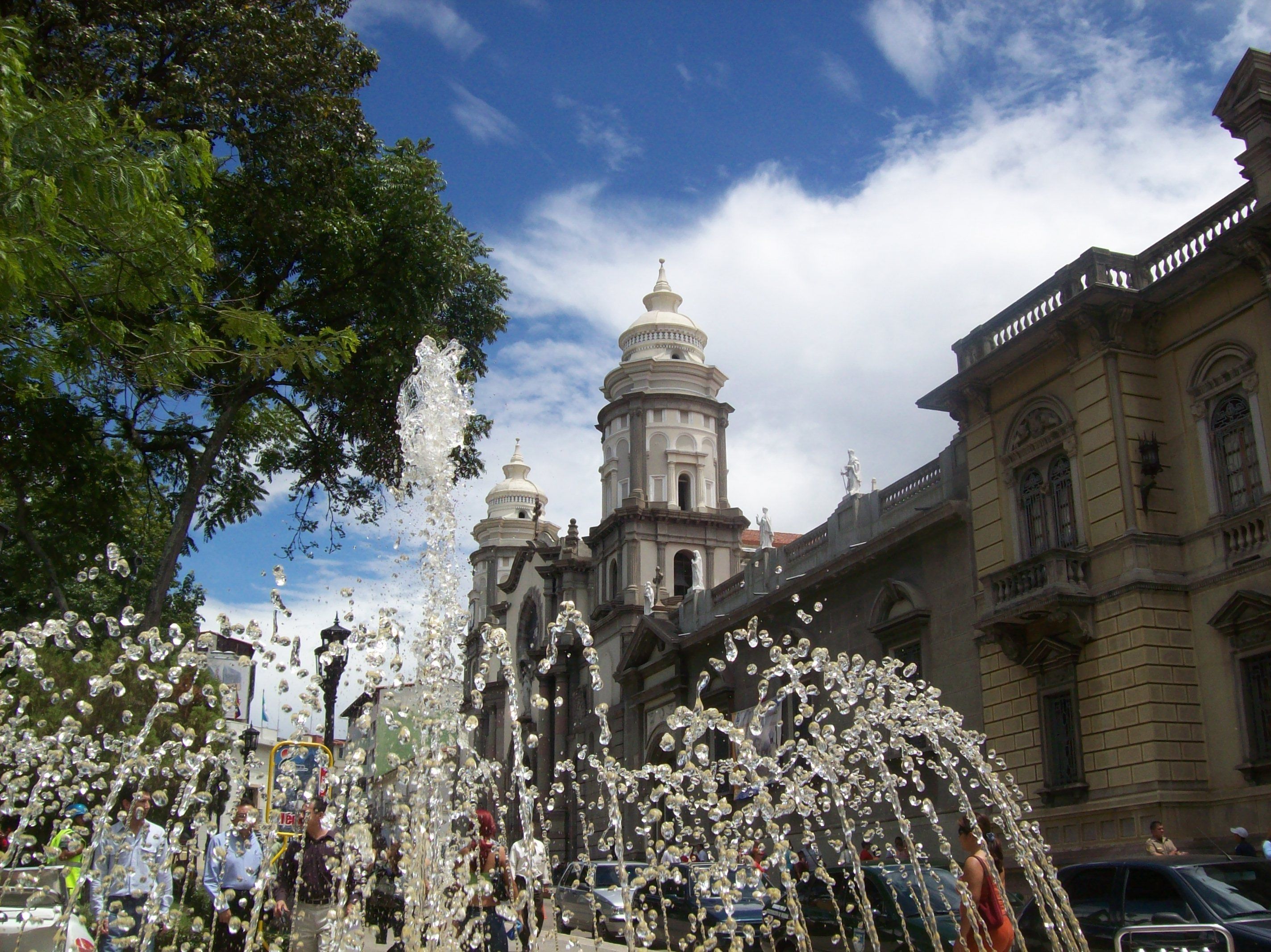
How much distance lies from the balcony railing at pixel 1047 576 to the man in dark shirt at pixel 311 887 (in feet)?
38.4

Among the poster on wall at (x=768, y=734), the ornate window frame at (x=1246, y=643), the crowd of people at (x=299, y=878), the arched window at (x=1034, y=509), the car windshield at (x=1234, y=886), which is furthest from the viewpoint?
the poster on wall at (x=768, y=734)

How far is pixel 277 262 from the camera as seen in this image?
55.8 ft

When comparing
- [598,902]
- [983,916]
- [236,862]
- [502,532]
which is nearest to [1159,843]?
[983,916]

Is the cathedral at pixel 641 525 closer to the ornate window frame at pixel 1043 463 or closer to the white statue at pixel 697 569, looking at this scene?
the white statue at pixel 697 569

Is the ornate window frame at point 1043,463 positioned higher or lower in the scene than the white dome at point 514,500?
lower

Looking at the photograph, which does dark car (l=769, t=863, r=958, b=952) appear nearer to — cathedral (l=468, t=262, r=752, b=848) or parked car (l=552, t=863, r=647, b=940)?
parked car (l=552, t=863, r=647, b=940)

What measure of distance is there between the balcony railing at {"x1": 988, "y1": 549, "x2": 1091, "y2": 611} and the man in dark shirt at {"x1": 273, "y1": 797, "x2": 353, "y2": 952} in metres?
11.7

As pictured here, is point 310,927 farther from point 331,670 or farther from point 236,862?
point 331,670

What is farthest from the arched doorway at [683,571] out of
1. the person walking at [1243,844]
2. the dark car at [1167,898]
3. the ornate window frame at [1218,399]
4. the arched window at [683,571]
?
the dark car at [1167,898]

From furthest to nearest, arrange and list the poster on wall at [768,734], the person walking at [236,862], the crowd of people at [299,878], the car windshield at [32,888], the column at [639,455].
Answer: the column at [639,455]
the poster on wall at [768,734]
the person walking at [236,862]
the car windshield at [32,888]
the crowd of people at [299,878]

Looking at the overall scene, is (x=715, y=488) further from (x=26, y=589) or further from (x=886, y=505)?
(x=26, y=589)

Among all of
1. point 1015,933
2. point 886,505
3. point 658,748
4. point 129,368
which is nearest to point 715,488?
point 658,748

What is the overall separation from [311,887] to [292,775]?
2992mm

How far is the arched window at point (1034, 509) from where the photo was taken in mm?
18562
